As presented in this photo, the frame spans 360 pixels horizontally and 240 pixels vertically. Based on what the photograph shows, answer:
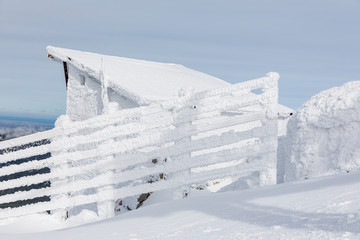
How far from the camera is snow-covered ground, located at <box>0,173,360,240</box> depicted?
11.0ft

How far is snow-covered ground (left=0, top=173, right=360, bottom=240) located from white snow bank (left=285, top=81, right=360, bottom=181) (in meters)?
2.40

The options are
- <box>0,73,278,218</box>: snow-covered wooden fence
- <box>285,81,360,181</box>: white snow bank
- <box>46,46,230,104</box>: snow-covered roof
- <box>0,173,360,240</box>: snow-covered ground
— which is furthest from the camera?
<box>46,46,230,104</box>: snow-covered roof

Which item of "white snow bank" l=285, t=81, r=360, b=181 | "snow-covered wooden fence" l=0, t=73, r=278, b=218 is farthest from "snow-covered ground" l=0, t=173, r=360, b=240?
"white snow bank" l=285, t=81, r=360, b=181

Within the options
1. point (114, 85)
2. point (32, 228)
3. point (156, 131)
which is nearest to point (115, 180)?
point (156, 131)

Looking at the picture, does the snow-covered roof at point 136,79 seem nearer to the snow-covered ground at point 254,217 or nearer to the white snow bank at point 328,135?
the white snow bank at point 328,135

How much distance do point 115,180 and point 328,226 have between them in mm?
4387

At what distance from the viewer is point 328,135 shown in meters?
7.56

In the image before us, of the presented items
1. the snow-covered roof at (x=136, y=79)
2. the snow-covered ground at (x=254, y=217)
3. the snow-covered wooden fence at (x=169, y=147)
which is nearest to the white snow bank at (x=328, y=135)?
the snow-covered wooden fence at (x=169, y=147)

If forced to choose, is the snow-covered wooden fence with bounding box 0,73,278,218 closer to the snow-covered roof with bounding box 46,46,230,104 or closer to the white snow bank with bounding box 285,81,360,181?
the white snow bank with bounding box 285,81,360,181

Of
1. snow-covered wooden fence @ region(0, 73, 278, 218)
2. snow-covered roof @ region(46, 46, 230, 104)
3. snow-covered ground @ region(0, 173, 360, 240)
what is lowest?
snow-covered ground @ region(0, 173, 360, 240)

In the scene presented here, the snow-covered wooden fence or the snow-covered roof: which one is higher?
the snow-covered roof

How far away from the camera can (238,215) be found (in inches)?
171

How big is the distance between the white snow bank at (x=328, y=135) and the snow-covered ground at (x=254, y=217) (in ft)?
7.87

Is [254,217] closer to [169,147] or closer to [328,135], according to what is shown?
[169,147]
